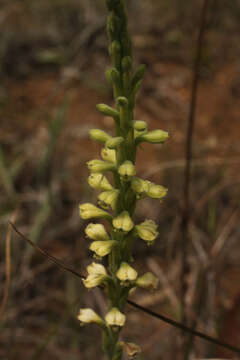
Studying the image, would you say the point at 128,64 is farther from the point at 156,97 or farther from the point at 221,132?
the point at 156,97

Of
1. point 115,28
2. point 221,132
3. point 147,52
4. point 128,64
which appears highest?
point 115,28

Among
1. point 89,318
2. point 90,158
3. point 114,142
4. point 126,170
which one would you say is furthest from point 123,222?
point 90,158

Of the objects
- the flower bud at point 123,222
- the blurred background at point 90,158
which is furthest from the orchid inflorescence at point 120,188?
the blurred background at point 90,158

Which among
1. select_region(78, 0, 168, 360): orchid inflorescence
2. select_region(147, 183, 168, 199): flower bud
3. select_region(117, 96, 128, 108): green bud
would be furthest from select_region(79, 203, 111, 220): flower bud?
select_region(117, 96, 128, 108): green bud

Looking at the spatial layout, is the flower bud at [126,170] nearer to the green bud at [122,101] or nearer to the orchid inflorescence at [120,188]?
the orchid inflorescence at [120,188]

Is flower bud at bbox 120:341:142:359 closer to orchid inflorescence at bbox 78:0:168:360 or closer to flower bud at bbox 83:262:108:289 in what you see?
orchid inflorescence at bbox 78:0:168:360

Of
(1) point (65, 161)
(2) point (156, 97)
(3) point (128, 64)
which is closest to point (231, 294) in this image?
(1) point (65, 161)
